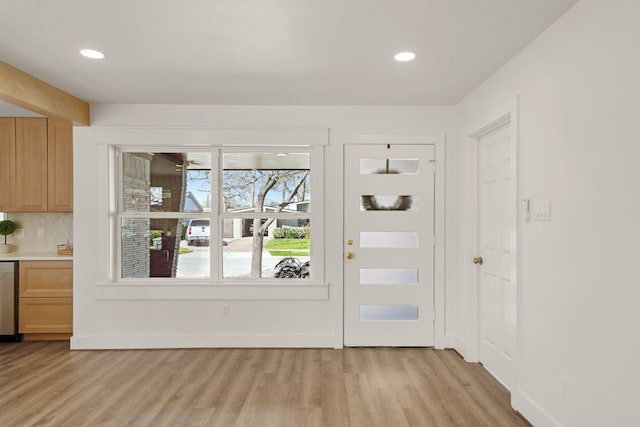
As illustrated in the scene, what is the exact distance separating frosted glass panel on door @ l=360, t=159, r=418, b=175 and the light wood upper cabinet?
3122mm

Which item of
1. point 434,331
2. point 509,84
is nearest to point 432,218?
point 434,331

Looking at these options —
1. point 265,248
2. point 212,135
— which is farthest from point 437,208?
point 212,135

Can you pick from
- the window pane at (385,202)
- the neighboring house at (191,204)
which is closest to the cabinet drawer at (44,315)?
the neighboring house at (191,204)

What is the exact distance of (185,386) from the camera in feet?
9.64

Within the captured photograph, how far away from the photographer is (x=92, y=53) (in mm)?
2617

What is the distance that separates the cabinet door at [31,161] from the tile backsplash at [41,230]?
0.39m

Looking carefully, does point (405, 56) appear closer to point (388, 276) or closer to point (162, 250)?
point (388, 276)

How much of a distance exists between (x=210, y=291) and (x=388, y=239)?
6.07 ft

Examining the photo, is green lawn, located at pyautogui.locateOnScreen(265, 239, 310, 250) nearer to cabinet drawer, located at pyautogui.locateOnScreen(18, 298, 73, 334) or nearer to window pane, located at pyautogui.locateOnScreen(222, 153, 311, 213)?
window pane, located at pyautogui.locateOnScreen(222, 153, 311, 213)

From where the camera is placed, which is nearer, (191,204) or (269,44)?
(269,44)

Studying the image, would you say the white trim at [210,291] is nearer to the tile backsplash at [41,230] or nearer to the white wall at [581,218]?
the tile backsplash at [41,230]

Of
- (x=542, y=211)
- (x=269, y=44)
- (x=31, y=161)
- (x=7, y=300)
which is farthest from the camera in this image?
(x=31, y=161)

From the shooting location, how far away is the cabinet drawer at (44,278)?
155 inches

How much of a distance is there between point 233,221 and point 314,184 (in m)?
0.92
